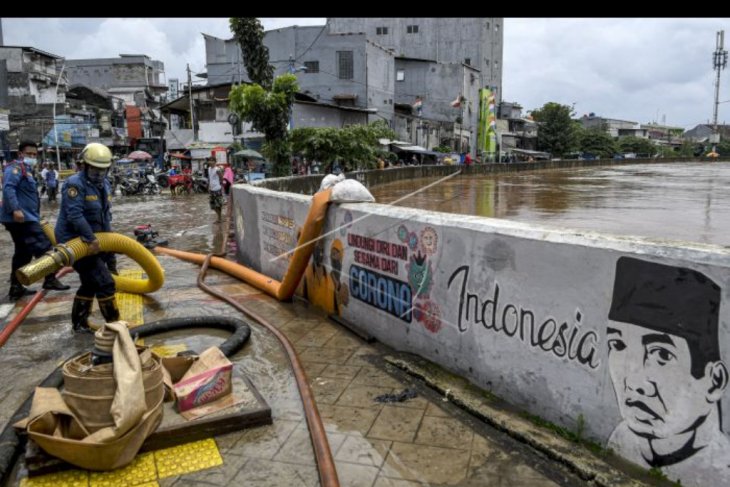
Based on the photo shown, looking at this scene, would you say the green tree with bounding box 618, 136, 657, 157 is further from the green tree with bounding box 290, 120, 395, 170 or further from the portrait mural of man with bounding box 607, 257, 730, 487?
the portrait mural of man with bounding box 607, 257, 730, 487

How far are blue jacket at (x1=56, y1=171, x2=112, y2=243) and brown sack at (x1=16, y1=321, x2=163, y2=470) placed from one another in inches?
87.1

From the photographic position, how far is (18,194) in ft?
22.1

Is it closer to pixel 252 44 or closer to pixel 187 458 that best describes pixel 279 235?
pixel 187 458

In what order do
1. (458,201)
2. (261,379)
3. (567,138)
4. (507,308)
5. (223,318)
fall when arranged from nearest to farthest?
(507,308), (261,379), (223,318), (458,201), (567,138)

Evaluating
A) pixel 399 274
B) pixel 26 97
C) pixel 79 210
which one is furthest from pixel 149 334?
pixel 26 97

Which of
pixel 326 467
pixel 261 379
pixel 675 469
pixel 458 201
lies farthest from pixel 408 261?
pixel 458 201

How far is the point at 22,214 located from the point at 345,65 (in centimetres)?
3880

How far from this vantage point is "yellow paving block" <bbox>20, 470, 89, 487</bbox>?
117 inches

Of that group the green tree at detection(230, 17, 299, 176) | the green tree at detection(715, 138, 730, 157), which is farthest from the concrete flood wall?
the green tree at detection(715, 138, 730, 157)

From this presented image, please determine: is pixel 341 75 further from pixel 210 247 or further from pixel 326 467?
pixel 326 467

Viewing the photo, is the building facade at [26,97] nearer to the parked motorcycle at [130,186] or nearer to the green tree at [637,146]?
the parked motorcycle at [130,186]

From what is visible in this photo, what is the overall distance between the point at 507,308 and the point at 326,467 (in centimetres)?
161

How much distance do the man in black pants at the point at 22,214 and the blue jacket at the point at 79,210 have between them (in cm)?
195

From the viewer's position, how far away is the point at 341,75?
43031 mm
